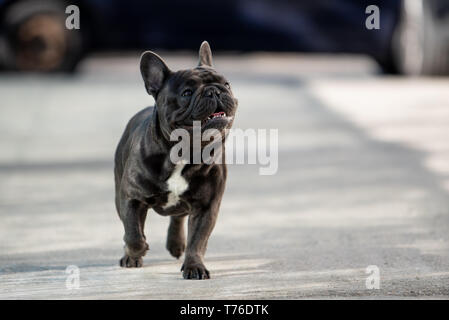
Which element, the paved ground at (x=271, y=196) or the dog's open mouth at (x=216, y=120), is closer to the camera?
the dog's open mouth at (x=216, y=120)

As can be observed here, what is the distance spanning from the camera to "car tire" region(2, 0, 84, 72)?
14.6 m

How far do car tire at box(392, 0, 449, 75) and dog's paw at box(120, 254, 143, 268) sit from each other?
929cm

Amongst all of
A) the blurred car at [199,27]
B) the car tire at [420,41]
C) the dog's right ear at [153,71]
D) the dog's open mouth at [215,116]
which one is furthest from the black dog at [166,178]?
the car tire at [420,41]

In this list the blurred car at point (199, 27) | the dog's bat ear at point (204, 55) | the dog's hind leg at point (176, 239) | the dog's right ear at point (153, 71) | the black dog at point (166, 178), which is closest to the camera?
the black dog at point (166, 178)

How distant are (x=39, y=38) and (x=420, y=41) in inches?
203

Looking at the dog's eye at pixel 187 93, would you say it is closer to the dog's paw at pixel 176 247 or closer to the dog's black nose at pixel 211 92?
the dog's black nose at pixel 211 92

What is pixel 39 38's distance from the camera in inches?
575

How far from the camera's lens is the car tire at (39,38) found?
573 inches

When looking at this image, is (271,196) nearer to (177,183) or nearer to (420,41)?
(177,183)

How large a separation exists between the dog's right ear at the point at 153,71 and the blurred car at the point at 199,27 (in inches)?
349

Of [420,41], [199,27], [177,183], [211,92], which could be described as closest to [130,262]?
[177,183]

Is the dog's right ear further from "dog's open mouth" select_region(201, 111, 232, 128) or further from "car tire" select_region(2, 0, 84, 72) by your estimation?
"car tire" select_region(2, 0, 84, 72)

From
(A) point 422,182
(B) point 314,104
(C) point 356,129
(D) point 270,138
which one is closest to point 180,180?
(A) point 422,182

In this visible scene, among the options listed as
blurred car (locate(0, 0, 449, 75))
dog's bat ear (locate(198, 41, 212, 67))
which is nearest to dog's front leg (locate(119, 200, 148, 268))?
dog's bat ear (locate(198, 41, 212, 67))
